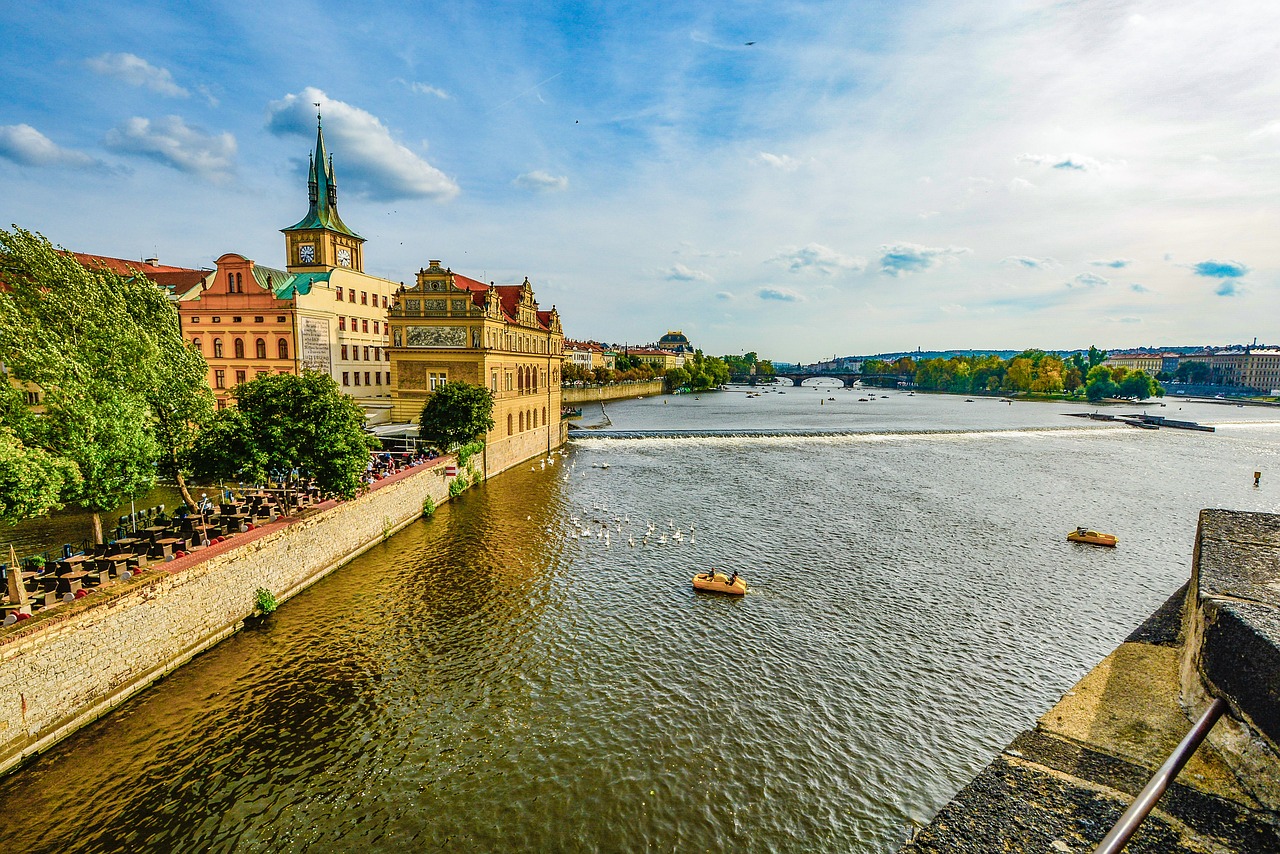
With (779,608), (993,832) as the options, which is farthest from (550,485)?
(993,832)

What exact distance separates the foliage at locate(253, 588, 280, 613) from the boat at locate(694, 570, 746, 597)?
18684 mm

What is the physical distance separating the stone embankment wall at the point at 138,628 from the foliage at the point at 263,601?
17cm

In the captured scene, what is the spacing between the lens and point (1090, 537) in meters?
38.6

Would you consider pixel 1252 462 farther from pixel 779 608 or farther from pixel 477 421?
pixel 477 421

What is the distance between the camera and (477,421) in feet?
159

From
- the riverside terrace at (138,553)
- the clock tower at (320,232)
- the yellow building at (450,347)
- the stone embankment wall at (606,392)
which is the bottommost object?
the riverside terrace at (138,553)

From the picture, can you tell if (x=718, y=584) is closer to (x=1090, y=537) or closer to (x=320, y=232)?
(x=1090, y=537)

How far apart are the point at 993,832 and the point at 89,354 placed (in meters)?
30.3

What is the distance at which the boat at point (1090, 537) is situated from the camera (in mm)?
38312

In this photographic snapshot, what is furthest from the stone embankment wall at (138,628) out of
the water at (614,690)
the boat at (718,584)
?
the boat at (718,584)

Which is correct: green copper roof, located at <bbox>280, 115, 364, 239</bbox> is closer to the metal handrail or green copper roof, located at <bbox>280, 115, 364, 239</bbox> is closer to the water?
the water

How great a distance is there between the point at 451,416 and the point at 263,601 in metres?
24.3

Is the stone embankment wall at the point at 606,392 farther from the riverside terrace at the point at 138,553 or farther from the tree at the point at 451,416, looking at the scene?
the riverside terrace at the point at 138,553

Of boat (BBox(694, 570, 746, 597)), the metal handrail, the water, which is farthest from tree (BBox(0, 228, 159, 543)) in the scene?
the metal handrail
